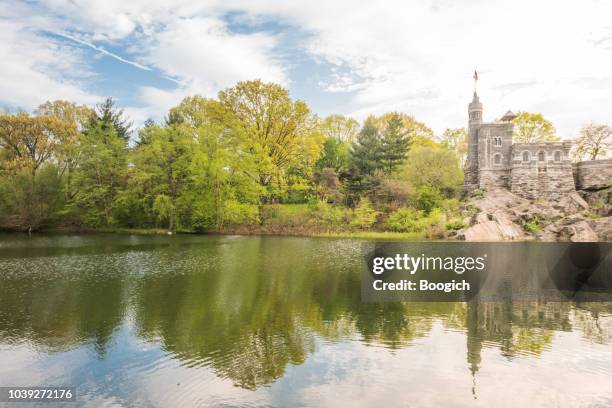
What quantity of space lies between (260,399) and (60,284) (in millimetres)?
13282

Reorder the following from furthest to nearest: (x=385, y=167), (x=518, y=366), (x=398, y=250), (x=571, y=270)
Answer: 1. (x=385, y=167)
2. (x=398, y=250)
3. (x=571, y=270)
4. (x=518, y=366)

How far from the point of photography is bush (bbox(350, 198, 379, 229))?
4244cm

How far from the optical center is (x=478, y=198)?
42188mm

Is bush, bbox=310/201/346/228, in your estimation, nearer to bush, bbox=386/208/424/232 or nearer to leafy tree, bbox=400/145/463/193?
bush, bbox=386/208/424/232

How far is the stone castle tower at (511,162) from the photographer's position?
41.9 m

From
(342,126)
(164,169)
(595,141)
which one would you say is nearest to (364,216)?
(164,169)

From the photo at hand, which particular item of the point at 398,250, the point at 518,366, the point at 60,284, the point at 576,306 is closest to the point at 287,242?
the point at 398,250

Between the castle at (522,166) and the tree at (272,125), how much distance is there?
17635mm

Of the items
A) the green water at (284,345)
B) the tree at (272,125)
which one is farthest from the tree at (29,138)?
the green water at (284,345)

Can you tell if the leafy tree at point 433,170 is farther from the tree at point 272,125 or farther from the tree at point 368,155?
the tree at point 272,125

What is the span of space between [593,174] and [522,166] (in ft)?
21.2

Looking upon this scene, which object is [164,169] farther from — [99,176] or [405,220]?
[405,220]

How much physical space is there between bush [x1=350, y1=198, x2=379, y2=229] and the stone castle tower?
1141 centimetres

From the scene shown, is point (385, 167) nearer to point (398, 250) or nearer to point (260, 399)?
point (398, 250)
